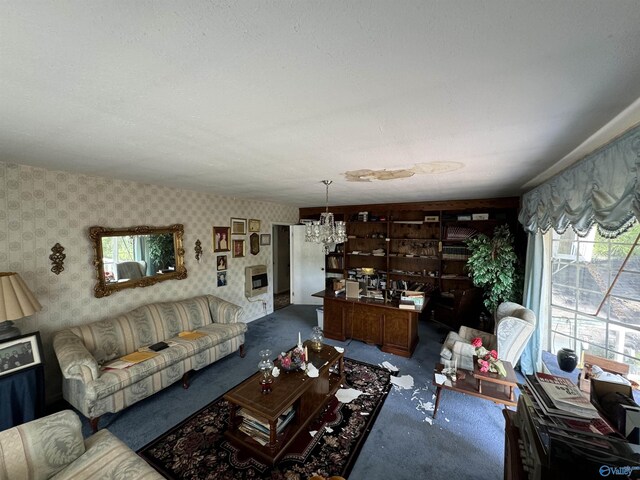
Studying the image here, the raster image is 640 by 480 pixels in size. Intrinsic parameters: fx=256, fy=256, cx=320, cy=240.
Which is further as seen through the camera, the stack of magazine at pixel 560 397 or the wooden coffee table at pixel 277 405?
the wooden coffee table at pixel 277 405

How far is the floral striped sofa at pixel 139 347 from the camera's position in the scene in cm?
225

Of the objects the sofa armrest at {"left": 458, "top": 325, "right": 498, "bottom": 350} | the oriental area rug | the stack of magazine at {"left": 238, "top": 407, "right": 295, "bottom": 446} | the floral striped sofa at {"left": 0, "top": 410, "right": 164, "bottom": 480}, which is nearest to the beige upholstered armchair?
the sofa armrest at {"left": 458, "top": 325, "right": 498, "bottom": 350}

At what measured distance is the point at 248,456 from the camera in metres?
2.05

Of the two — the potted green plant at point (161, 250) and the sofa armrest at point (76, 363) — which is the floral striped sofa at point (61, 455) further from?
the potted green plant at point (161, 250)

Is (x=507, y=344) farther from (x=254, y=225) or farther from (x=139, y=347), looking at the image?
(x=254, y=225)

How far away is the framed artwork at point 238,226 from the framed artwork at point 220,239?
152mm

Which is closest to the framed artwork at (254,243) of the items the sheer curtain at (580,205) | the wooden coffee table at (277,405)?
the wooden coffee table at (277,405)

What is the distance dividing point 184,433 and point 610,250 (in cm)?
436

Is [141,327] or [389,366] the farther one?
[389,366]

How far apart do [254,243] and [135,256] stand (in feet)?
6.83

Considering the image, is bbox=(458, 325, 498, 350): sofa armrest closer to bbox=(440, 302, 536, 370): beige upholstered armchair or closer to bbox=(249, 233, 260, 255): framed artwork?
bbox=(440, 302, 536, 370): beige upholstered armchair

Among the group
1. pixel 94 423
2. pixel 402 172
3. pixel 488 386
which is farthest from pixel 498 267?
pixel 94 423

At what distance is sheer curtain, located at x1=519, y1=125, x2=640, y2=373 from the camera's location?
1317 mm

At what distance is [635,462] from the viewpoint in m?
0.92
